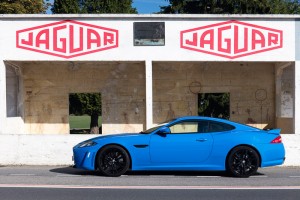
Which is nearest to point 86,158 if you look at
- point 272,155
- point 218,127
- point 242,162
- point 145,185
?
point 145,185

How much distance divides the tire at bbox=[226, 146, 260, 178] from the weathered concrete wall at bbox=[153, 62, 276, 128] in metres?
7.38

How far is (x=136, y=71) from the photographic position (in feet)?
59.0

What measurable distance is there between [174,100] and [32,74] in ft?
16.6

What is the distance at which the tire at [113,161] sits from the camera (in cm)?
1060

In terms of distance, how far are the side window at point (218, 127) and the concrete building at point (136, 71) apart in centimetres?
316

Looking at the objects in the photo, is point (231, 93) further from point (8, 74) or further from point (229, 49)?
point (8, 74)

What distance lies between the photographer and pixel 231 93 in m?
18.3

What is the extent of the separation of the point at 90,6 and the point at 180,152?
2755 cm

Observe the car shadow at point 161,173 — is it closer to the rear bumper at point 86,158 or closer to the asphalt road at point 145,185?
the asphalt road at point 145,185

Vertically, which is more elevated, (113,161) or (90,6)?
(90,6)

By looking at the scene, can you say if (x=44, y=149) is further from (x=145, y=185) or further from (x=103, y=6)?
(x=103, y=6)

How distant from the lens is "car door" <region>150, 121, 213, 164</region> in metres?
10.6

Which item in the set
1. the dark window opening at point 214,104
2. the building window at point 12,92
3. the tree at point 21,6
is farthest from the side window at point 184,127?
the dark window opening at point 214,104

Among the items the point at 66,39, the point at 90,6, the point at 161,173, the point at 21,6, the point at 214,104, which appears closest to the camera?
the point at 161,173
